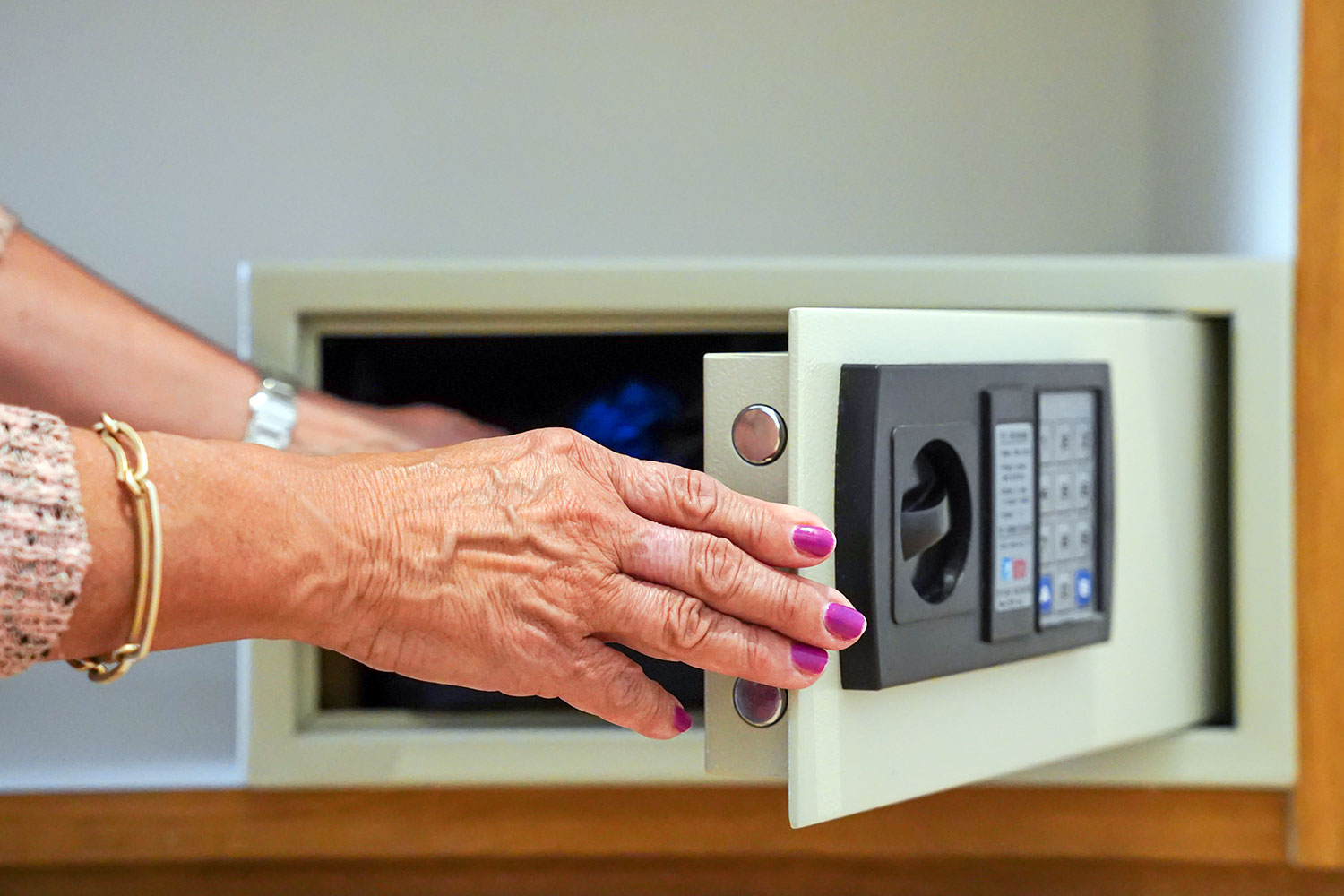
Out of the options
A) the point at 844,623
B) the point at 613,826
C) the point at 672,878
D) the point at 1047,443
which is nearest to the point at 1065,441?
the point at 1047,443

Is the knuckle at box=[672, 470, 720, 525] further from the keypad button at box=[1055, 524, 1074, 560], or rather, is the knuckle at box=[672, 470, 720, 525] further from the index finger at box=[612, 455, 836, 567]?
the keypad button at box=[1055, 524, 1074, 560]

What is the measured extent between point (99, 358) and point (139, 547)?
394mm

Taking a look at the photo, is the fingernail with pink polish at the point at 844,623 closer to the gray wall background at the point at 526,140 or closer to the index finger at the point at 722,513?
the index finger at the point at 722,513

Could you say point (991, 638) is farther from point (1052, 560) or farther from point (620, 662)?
point (620, 662)

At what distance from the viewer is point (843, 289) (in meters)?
0.71

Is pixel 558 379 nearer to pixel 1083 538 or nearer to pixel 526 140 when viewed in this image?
pixel 526 140

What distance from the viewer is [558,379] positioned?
94cm

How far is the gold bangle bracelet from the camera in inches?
16.4

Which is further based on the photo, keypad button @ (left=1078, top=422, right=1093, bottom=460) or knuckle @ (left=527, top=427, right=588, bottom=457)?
keypad button @ (left=1078, top=422, right=1093, bottom=460)

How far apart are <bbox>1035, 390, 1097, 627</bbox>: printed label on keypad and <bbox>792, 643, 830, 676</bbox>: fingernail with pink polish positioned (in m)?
0.17

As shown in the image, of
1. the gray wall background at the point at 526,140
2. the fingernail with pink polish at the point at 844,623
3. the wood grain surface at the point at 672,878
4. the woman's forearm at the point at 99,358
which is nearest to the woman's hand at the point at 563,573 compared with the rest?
the fingernail with pink polish at the point at 844,623

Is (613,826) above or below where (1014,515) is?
below

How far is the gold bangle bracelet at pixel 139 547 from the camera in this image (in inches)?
16.4

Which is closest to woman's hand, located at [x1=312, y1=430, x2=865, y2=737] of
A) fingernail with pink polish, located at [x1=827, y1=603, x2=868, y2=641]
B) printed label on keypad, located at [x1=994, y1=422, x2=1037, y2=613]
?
fingernail with pink polish, located at [x1=827, y1=603, x2=868, y2=641]
